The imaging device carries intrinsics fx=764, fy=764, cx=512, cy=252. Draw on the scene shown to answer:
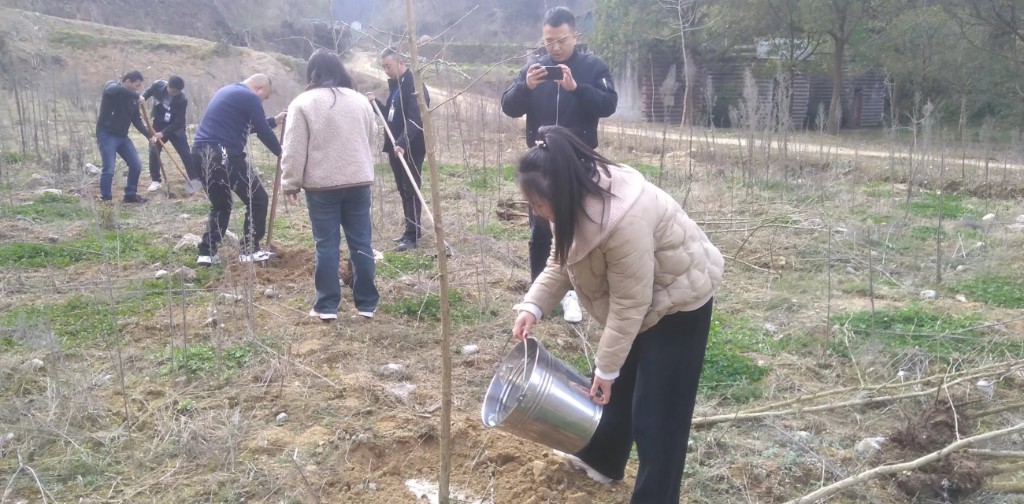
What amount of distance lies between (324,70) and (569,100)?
1.37m

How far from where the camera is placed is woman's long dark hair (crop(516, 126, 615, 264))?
2.04 meters

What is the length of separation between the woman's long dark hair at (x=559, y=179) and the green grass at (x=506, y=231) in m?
4.38

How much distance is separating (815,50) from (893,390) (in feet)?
63.6

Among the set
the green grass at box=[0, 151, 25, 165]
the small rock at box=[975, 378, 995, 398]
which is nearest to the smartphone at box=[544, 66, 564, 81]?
the small rock at box=[975, 378, 995, 398]

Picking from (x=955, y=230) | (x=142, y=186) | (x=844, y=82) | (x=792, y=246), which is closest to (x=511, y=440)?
(x=792, y=246)

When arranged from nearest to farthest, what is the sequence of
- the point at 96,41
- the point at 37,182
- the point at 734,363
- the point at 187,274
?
1. the point at 734,363
2. the point at 187,274
3. the point at 37,182
4. the point at 96,41

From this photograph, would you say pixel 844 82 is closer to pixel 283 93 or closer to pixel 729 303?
pixel 283 93

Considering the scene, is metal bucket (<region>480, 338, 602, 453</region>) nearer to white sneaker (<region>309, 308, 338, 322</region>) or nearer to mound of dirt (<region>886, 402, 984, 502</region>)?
mound of dirt (<region>886, 402, 984, 502</region>)

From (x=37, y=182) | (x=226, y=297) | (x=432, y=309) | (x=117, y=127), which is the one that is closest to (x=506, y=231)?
(x=432, y=309)

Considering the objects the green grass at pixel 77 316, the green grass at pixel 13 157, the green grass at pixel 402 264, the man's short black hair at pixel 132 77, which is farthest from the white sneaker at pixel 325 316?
the green grass at pixel 13 157

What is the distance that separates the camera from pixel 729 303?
5090mm

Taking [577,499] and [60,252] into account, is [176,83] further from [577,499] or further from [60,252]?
[577,499]

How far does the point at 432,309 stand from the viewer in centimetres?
473

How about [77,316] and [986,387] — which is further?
[77,316]
